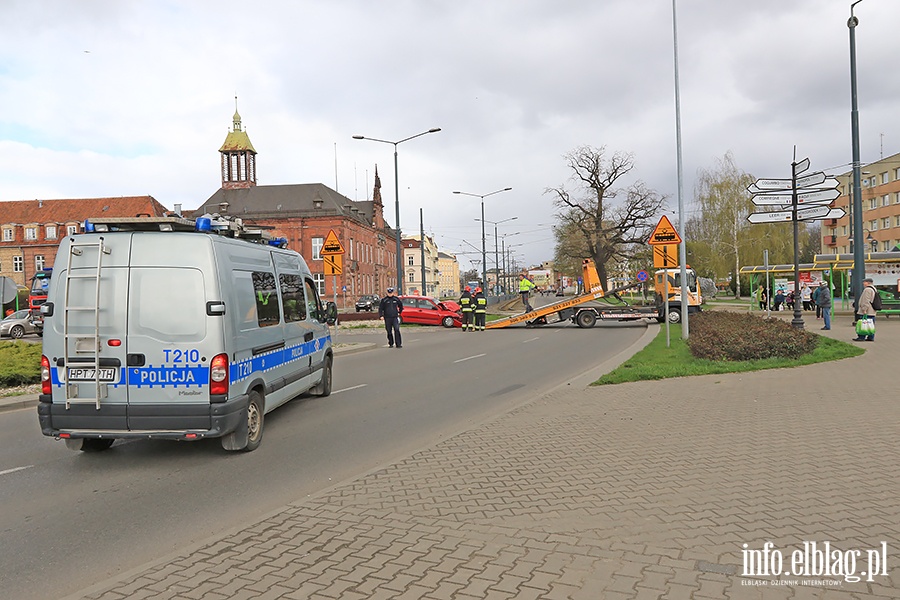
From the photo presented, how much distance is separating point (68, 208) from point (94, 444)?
8655 centimetres

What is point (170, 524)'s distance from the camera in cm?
516

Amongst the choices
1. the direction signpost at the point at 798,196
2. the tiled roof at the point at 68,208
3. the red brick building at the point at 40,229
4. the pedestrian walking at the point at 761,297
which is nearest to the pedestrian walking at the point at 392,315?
the direction signpost at the point at 798,196

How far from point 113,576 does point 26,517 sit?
1769 millimetres

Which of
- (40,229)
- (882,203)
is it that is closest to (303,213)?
(40,229)

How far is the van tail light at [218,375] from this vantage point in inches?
262

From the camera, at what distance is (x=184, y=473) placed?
6.65 metres

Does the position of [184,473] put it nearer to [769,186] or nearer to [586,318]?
[769,186]

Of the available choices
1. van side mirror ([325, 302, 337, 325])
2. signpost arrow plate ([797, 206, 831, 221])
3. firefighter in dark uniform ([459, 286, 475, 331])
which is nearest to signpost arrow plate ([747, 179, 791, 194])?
signpost arrow plate ([797, 206, 831, 221])

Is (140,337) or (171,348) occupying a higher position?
(140,337)

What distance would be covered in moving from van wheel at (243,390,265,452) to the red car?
83.1 ft

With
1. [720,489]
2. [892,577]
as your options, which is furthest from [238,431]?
[892,577]

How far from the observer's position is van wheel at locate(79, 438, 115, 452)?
24.7 feet

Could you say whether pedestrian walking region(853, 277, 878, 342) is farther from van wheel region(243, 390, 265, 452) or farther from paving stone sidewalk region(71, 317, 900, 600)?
van wheel region(243, 390, 265, 452)

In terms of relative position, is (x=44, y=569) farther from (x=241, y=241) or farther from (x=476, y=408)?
(x=476, y=408)
